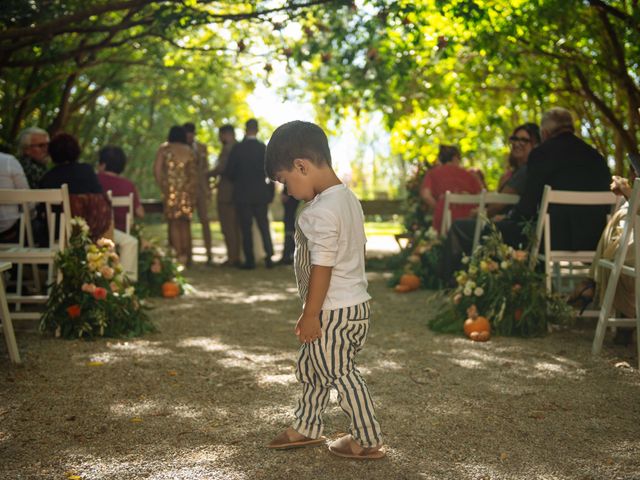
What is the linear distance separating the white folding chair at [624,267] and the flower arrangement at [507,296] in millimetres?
634

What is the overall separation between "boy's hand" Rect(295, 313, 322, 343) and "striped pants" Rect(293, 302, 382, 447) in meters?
0.06

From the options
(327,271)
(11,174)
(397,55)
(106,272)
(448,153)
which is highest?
(397,55)

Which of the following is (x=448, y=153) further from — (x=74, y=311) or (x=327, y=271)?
(x=327, y=271)

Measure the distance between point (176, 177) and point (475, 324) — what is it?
6.78 metres

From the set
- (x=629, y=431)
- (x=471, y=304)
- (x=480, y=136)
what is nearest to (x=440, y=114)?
(x=480, y=136)

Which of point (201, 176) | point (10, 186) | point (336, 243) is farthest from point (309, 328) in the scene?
point (201, 176)

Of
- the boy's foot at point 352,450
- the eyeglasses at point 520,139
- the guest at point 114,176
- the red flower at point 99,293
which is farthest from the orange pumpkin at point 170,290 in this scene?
the boy's foot at point 352,450

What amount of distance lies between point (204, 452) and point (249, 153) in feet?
30.7

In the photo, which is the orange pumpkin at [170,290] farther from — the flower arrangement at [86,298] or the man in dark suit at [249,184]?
the man in dark suit at [249,184]

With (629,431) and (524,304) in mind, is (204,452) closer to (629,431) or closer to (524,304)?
(629,431)

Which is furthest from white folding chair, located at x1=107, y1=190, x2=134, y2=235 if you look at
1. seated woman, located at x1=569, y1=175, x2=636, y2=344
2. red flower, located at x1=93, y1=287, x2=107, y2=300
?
seated woman, located at x1=569, y1=175, x2=636, y2=344

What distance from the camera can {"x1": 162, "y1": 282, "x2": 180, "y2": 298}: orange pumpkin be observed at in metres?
9.78

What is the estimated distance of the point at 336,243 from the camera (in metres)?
3.69

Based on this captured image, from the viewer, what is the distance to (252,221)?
13383 mm
